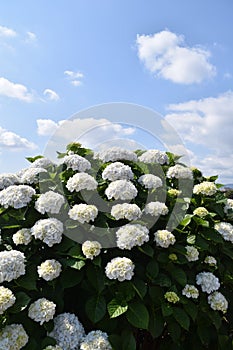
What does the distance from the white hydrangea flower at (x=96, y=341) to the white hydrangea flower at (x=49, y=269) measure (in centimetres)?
45

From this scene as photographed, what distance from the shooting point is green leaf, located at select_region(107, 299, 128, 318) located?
252 centimetres

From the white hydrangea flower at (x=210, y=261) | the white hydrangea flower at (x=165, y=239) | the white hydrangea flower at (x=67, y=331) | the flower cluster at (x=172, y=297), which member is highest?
the white hydrangea flower at (x=165, y=239)

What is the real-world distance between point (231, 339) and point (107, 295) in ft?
3.72

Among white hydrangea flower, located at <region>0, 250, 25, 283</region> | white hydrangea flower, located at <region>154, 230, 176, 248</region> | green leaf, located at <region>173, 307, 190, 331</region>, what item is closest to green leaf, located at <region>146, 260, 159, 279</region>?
white hydrangea flower, located at <region>154, 230, 176, 248</region>

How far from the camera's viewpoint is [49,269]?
2619mm

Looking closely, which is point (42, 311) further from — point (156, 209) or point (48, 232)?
Result: point (156, 209)

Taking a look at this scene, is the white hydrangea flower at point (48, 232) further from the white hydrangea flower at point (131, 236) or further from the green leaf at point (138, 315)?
the green leaf at point (138, 315)

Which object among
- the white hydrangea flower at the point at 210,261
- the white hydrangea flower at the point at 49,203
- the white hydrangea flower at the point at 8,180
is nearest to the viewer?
the white hydrangea flower at the point at 49,203

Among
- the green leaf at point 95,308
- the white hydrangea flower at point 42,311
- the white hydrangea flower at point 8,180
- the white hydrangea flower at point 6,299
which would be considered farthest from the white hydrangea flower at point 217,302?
the white hydrangea flower at point 8,180

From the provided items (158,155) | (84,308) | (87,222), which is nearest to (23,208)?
(87,222)

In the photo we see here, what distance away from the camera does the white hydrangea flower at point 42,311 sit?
2502mm

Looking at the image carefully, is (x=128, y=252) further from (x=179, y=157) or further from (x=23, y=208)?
(x=179, y=157)

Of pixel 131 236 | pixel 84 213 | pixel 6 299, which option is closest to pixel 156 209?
pixel 131 236

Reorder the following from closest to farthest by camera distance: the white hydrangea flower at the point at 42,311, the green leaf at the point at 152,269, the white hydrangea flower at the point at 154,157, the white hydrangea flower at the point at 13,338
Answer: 1. the white hydrangea flower at the point at 13,338
2. the white hydrangea flower at the point at 42,311
3. the green leaf at the point at 152,269
4. the white hydrangea flower at the point at 154,157
